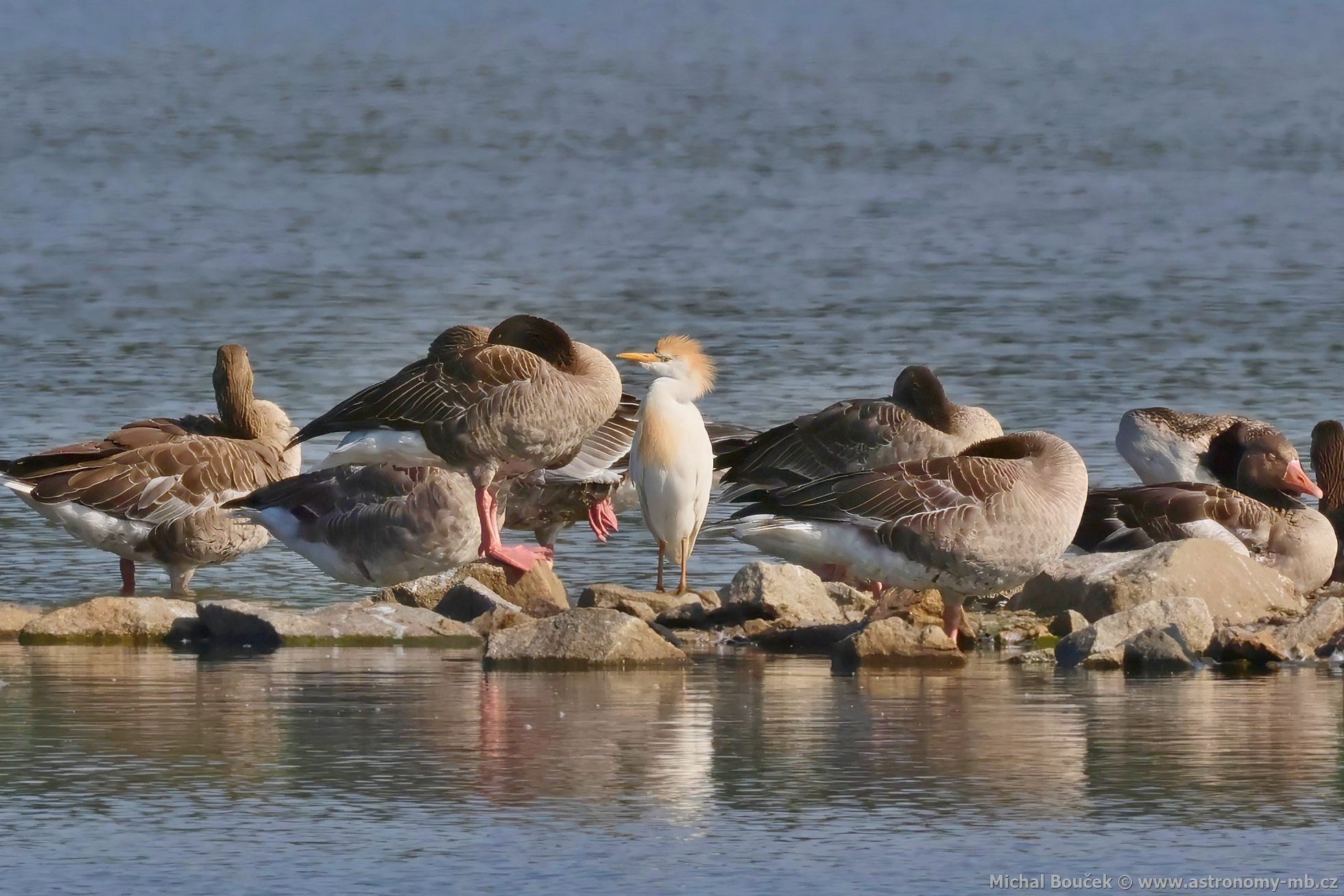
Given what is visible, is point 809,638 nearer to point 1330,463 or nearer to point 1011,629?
point 1011,629

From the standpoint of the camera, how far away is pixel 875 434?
1542 cm

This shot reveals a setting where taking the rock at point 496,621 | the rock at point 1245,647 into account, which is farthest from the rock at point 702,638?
the rock at point 1245,647

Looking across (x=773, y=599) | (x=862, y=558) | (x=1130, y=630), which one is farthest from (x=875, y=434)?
(x=1130, y=630)

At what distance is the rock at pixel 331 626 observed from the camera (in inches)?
456

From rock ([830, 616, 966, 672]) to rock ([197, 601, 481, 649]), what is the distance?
2105 mm

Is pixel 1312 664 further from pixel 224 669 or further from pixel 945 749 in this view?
pixel 224 669

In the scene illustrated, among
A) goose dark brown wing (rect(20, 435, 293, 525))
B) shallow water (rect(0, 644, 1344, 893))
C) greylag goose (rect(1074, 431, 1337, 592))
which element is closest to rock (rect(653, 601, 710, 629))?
shallow water (rect(0, 644, 1344, 893))

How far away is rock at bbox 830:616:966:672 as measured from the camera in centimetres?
1085

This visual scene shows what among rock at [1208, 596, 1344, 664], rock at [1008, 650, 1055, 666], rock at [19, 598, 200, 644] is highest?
rock at [19, 598, 200, 644]

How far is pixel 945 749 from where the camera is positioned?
8297 mm

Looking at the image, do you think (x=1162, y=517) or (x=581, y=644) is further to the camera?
(x=1162, y=517)

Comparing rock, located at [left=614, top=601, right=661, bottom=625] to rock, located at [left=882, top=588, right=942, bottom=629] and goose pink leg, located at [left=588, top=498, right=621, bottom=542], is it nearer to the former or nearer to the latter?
rock, located at [left=882, top=588, right=942, bottom=629]

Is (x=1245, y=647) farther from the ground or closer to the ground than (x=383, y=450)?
closer to the ground

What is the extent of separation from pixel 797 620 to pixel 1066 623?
4.62 ft
